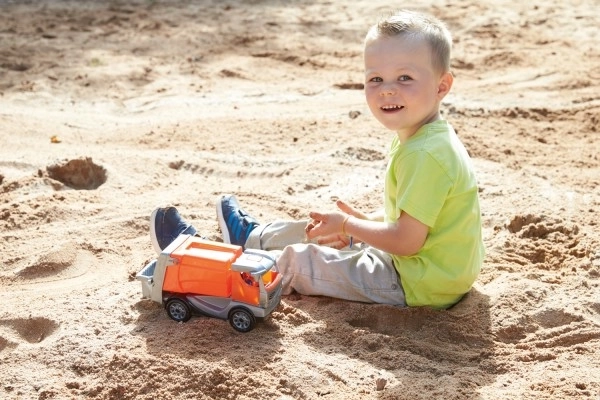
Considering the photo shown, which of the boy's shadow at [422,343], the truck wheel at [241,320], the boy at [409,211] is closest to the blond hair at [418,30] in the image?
the boy at [409,211]

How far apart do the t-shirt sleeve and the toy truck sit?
0.56 metres

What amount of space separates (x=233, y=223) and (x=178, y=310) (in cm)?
77

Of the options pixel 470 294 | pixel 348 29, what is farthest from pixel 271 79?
pixel 470 294

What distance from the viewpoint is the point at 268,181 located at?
479 centimetres

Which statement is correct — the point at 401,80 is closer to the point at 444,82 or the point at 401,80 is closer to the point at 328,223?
the point at 444,82

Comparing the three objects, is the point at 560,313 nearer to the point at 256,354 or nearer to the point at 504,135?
the point at 256,354

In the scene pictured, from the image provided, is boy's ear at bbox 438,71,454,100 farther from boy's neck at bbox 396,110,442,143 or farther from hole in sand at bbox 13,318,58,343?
hole in sand at bbox 13,318,58,343

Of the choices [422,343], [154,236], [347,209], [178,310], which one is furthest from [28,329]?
[422,343]

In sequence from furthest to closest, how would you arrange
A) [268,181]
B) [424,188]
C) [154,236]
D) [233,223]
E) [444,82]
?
[268,181]
[233,223]
[154,236]
[444,82]
[424,188]

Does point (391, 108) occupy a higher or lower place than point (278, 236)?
higher

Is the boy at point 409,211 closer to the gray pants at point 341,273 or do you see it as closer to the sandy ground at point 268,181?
the gray pants at point 341,273

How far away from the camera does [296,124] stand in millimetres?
5613

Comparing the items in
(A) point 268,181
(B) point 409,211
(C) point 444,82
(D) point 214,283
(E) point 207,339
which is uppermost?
(C) point 444,82

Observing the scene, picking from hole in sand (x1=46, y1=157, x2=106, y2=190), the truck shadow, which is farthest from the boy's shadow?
hole in sand (x1=46, y1=157, x2=106, y2=190)
